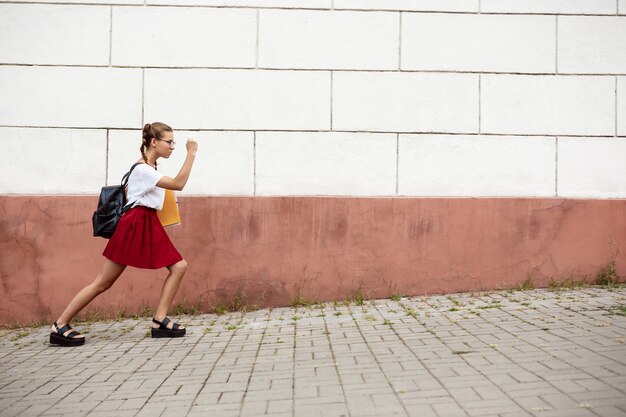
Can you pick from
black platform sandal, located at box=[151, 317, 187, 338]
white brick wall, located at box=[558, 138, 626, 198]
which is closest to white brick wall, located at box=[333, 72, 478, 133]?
white brick wall, located at box=[558, 138, 626, 198]

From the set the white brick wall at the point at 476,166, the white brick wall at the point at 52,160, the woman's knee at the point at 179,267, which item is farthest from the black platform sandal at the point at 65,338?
the white brick wall at the point at 476,166

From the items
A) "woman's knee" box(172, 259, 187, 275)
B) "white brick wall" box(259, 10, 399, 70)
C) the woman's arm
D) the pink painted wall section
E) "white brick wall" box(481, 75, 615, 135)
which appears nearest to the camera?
the woman's arm

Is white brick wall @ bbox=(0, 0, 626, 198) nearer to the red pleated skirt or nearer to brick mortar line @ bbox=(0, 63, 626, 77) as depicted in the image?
brick mortar line @ bbox=(0, 63, 626, 77)

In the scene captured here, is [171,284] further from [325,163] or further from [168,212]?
[325,163]

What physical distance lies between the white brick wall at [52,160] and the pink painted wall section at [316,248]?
0.17 metres

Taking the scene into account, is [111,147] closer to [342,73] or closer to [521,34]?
[342,73]

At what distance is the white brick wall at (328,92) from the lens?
5859mm

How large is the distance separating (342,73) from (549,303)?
10.1 ft

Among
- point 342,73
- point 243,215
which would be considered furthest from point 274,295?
point 342,73

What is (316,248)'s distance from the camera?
230 inches

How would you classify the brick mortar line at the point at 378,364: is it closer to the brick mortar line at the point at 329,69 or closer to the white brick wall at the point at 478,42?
the brick mortar line at the point at 329,69

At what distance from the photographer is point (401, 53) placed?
600 centimetres

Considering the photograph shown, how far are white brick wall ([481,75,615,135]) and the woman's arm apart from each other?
314cm

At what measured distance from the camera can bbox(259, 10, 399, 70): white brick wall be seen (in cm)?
594
